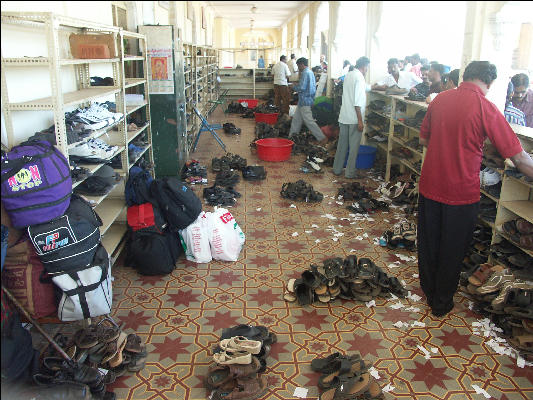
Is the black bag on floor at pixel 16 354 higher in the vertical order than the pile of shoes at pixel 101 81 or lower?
lower

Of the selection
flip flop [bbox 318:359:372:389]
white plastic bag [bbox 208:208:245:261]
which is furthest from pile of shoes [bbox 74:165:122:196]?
flip flop [bbox 318:359:372:389]

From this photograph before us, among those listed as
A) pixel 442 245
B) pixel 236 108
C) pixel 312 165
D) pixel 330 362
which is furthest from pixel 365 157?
pixel 236 108

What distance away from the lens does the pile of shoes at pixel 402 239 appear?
516cm

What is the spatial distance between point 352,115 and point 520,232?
4103 millimetres

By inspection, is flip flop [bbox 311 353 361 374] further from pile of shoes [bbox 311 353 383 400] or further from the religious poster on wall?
the religious poster on wall

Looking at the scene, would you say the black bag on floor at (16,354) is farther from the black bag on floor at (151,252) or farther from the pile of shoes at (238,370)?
the black bag on floor at (151,252)

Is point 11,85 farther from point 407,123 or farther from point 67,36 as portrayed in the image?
point 407,123

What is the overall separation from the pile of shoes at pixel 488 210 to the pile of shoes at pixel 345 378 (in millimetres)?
2308

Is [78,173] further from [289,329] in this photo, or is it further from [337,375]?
[337,375]

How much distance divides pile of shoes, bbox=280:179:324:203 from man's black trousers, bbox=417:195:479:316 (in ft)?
9.78

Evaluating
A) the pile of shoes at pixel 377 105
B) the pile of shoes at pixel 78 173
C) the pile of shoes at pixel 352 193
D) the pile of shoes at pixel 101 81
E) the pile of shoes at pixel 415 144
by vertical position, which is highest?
the pile of shoes at pixel 101 81

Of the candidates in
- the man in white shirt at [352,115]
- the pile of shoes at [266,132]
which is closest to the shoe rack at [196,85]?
the pile of shoes at [266,132]

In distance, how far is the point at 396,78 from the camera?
384 inches

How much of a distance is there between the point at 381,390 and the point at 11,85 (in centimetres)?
347
